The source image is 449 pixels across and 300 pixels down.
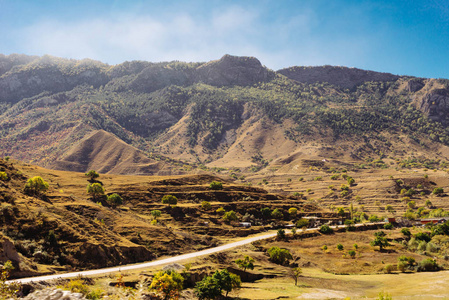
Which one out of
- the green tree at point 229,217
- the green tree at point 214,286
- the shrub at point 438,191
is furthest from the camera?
the shrub at point 438,191

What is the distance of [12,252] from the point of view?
98.2ft

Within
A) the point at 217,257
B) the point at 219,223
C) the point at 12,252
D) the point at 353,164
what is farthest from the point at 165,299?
the point at 353,164

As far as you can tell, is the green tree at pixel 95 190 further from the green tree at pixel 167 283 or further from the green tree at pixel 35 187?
the green tree at pixel 167 283

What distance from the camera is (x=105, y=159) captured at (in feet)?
600

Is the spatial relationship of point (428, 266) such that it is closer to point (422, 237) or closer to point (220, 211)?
point (422, 237)

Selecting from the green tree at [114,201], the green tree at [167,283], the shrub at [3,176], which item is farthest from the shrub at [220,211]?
the green tree at [167,283]

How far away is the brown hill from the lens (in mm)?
170750

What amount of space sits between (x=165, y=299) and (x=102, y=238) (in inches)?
689

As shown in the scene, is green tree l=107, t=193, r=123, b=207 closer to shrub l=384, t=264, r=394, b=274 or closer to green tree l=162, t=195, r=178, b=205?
green tree l=162, t=195, r=178, b=205

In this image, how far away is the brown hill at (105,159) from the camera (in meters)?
171

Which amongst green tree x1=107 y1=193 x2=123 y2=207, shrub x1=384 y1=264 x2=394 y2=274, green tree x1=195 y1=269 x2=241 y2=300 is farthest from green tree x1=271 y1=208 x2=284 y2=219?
green tree x1=195 y1=269 x2=241 y2=300

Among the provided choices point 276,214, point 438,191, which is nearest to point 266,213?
point 276,214

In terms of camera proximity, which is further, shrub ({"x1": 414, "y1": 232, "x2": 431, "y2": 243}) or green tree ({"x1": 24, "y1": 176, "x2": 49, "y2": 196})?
shrub ({"x1": 414, "y1": 232, "x2": 431, "y2": 243})

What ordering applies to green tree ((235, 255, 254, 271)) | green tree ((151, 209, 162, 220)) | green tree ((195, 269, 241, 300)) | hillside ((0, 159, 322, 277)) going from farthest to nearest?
green tree ((151, 209, 162, 220)), green tree ((235, 255, 254, 271)), hillside ((0, 159, 322, 277)), green tree ((195, 269, 241, 300))
